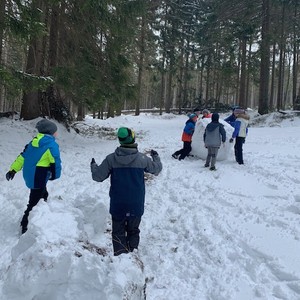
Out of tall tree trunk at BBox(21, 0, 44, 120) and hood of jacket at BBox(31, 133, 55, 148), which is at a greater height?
tall tree trunk at BBox(21, 0, 44, 120)

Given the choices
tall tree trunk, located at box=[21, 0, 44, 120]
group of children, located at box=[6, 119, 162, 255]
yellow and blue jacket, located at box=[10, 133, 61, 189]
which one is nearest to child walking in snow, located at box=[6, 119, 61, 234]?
yellow and blue jacket, located at box=[10, 133, 61, 189]

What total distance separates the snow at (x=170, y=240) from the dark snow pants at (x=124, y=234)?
191 mm

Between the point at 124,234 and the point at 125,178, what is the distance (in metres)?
0.78

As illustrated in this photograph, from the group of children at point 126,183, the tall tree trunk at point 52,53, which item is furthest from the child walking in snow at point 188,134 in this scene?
the group of children at point 126,183

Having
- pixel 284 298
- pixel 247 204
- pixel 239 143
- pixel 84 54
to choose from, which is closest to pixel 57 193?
pixel 247 204

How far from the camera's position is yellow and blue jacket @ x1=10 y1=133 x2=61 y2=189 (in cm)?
538

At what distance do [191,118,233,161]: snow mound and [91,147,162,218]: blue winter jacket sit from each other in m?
7.12

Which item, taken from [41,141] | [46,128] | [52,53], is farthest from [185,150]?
[52,53]

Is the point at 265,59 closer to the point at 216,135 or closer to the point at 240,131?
the point at 240,131

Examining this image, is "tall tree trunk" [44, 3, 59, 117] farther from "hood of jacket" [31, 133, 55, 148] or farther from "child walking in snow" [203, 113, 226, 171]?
"hood of jacket" [31, 133, 55, 148]

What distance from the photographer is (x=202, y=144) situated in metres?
11.7

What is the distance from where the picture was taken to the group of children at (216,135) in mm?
10094

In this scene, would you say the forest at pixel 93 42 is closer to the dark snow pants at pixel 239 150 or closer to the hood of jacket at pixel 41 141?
the hood of jacket at pixel 41 141

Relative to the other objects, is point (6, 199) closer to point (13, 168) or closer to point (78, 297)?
point (13, 168)
